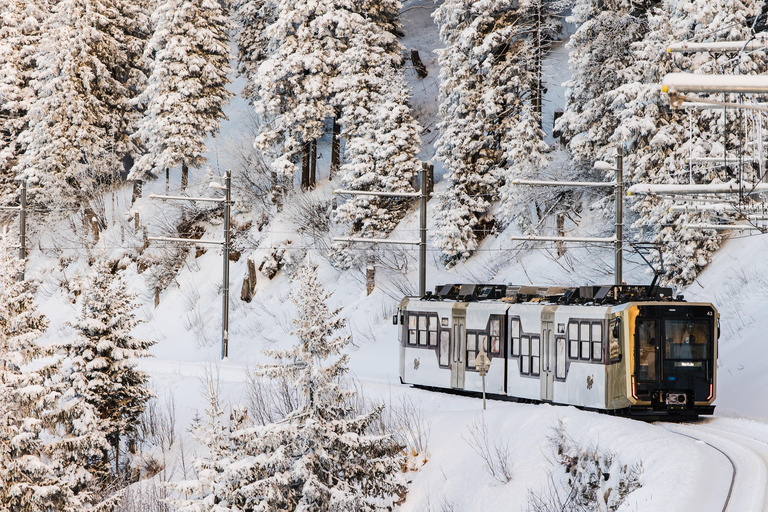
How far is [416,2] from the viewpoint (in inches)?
2402

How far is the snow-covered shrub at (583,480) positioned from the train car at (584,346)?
326 centimetres

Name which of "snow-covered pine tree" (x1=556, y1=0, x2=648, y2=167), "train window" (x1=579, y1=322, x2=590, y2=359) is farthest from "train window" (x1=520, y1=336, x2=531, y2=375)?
"snow-covered pine tree" (x1=556, y1=0, x2=648, y2=167)

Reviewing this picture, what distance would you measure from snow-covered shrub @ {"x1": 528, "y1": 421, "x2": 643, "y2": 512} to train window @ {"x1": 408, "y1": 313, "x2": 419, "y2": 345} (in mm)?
9381

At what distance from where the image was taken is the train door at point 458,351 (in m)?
23.4

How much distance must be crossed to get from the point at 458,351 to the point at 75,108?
1383 inches

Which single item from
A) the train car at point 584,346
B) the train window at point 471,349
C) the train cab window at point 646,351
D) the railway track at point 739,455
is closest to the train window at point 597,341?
the train car at point 584,346

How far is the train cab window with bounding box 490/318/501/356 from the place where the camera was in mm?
22375

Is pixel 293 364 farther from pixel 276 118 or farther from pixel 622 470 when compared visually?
pixel 276 118

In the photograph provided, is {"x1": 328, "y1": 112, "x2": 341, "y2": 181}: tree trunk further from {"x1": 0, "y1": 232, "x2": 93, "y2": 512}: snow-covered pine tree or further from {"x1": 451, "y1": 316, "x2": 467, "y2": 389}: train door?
{"x1": 0, "y1": 232, "x2": 93, "y2": 512}: snow-covered pine tree

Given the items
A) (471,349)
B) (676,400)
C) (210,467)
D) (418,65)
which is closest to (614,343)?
(676,400)

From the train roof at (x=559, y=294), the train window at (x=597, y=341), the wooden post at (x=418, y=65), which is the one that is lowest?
the train window at (x=597, y=341)

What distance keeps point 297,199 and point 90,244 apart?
51.2 ft

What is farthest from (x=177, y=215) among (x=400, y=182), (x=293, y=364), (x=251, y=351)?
(x=293, y=364)

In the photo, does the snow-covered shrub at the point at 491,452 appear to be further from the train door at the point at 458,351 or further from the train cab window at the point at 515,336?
the train door at the point at 458,351
